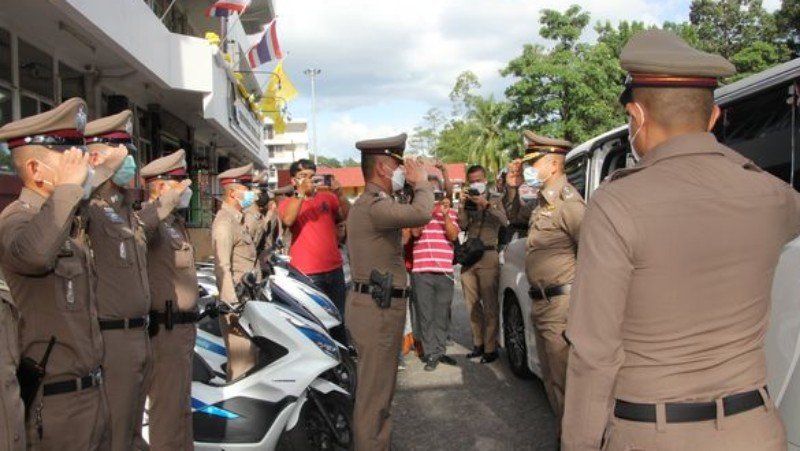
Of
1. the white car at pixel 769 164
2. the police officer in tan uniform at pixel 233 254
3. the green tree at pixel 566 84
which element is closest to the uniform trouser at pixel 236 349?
the police officer in tan uniform at pixel 233 254

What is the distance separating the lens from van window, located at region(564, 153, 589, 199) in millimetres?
5188

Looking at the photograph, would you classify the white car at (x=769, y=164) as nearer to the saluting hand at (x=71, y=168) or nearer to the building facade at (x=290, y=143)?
the saluting hand at (x=71, y=168)

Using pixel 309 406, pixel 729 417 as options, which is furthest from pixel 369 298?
pixel 729 417

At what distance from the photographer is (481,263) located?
6.70m

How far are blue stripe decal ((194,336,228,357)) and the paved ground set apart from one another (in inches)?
53.0

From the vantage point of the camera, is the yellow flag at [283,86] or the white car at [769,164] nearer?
the white car at [769,164]

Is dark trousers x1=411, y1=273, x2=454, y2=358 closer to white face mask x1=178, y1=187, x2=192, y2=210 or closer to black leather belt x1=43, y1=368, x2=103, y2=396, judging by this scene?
white face mask x1=178, y1=187, x2=192, y2=210

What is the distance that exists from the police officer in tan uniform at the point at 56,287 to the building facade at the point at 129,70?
3913mm

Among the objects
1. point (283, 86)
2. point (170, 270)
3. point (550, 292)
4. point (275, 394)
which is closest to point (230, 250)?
point (170, 270)

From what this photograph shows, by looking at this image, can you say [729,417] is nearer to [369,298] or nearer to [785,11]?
[369,298]

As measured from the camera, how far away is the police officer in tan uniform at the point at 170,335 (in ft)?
12.1

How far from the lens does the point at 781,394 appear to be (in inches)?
97.7

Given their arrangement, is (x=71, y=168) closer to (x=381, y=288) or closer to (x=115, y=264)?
(x=115, y=264)

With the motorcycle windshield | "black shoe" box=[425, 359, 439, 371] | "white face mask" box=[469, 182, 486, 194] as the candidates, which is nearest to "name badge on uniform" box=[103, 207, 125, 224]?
the motorcycle windshield
